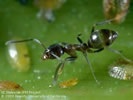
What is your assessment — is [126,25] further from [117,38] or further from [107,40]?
[107,40]

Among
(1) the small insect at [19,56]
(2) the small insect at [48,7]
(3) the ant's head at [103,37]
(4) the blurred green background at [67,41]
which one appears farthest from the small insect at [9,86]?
(2) the small insect at [48,7]

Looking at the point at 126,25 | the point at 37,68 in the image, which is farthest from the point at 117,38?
the point at 37,68

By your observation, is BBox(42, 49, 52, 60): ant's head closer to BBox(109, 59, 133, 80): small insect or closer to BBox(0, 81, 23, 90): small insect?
BBox(0, 81, 23, 90): small insect

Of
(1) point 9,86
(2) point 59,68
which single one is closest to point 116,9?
(2) point 59,68

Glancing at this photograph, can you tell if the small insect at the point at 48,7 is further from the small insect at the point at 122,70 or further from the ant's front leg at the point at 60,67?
the small insect at the point at 122,70

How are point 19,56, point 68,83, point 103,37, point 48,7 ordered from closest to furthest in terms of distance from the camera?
point 68,83 < point 103,37 < point 19,56 < point 48,7

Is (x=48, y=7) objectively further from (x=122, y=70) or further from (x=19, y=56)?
(x=122, y=70)
